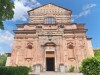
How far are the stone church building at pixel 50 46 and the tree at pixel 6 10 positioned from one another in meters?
16.6

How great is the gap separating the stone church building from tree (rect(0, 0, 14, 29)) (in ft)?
54.5

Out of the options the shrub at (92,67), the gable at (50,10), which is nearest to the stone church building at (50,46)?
the gable at (50,10)

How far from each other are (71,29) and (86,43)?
3531mm

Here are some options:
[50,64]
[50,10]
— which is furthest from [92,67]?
[50,10]

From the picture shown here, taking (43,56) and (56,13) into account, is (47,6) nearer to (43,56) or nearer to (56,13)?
(56,13)

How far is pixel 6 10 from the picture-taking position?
14.0 metres

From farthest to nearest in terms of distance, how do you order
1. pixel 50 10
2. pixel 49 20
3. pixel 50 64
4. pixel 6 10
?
pixel 50 10, pixel 49 20, pixel 50 64, pixel 6 10

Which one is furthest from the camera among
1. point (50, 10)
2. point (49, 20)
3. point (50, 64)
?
point (50, 10)

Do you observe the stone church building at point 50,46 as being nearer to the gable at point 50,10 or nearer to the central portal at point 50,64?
the central portal at point 50,64

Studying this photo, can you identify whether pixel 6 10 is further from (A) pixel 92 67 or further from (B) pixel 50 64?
(B) pixel 50 64

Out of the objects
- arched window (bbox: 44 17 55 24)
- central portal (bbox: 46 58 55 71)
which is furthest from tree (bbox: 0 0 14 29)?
arched window (bbox: 44 17 55 24)

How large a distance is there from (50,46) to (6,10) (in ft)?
60.8

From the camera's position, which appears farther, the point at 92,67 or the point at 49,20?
the point at 49,20

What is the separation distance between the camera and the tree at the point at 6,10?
13.5 metres
